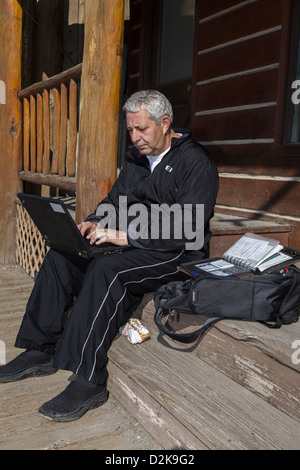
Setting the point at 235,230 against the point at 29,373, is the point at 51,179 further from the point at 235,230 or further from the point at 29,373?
the point at 29,373

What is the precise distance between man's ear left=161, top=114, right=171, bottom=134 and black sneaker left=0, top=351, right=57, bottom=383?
162cm

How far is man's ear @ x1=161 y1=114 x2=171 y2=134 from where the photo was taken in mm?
2875

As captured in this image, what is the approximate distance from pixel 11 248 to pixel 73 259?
3274 mm

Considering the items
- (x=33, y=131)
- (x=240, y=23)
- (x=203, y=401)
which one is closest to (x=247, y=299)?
(x=203, y=401)

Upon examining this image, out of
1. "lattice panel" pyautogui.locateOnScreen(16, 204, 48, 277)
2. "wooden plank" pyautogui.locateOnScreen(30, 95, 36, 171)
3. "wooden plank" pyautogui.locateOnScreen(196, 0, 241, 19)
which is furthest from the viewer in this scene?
"wooden plank" pyautogui.locateOnScreen(30, 95, 36, 171)

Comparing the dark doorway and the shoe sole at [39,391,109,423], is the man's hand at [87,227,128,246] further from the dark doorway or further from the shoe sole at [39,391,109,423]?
the dark doorway

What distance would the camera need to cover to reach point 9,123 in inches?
222

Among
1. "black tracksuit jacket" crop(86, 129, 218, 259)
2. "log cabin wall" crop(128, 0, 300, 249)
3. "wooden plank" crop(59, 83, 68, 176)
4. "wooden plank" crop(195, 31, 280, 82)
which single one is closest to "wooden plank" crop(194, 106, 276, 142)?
"log cabin wall" crop(128, 0, 300, 249)

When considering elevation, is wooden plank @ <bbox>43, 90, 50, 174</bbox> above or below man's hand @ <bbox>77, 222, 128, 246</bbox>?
above

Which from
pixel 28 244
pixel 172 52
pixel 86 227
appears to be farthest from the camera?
pixel 172 52

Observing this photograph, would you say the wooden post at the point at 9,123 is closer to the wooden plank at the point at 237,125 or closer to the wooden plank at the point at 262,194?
the wooden plank at the point at 237,125

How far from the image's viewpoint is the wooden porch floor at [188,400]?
6.24 feet

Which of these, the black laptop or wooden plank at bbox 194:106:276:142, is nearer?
the black laptop

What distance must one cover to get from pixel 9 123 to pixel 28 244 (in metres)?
1.55
